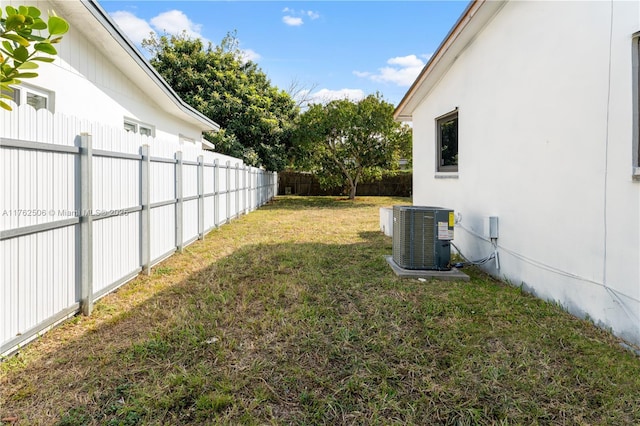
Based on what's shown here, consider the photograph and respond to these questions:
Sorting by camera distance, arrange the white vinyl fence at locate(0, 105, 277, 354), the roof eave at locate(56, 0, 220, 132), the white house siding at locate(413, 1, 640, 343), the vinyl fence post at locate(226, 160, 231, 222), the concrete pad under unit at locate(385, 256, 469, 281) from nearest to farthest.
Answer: the white vinyl fence at locate(0, 105, 277, 354) → the white house siding at locate(413, 1, 640, 343) → the concrete pad under unit at locate(385, 256, 469, 281) → the roof eave at locate(56, 0, 220, 132) → the vinyl fence post at locate(226, 160, 231, 222)

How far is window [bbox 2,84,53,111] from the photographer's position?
5102mm

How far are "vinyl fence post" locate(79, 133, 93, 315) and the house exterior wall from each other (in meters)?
2.72

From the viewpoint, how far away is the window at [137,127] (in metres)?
8.74

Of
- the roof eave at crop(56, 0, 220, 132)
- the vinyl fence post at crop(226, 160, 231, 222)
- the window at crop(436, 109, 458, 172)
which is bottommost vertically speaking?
the vinyl fence post at crop(226, 160, 231, 222)

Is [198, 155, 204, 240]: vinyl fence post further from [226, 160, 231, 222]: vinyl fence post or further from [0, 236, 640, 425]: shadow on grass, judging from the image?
[0, 236, 640, 425]: shadow on grass

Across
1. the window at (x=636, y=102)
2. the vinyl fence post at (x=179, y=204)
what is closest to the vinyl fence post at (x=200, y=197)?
the vinyl fence post at (x=179, y=204)

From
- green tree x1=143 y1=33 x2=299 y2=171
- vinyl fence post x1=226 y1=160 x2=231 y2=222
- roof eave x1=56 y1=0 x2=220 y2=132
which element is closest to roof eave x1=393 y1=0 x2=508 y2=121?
vinyl fence post x1=226 y1=160 x2=231 y2=222

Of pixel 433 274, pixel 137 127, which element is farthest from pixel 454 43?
pixel 137 127

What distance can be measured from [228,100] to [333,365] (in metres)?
17.5

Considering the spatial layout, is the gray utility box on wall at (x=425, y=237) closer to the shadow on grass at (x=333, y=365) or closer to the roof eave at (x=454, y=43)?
the shadow on grass at (x=333, y=365)

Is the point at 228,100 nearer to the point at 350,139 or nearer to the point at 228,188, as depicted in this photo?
the point at 350,139

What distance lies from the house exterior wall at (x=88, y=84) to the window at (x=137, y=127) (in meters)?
0.11

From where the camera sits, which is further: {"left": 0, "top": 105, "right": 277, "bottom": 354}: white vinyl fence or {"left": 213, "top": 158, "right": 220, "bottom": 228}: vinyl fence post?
{"left": 213, "top": 158, "right": 220, "bottom": 228}: vinyl fence post

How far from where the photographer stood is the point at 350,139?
19.0m
